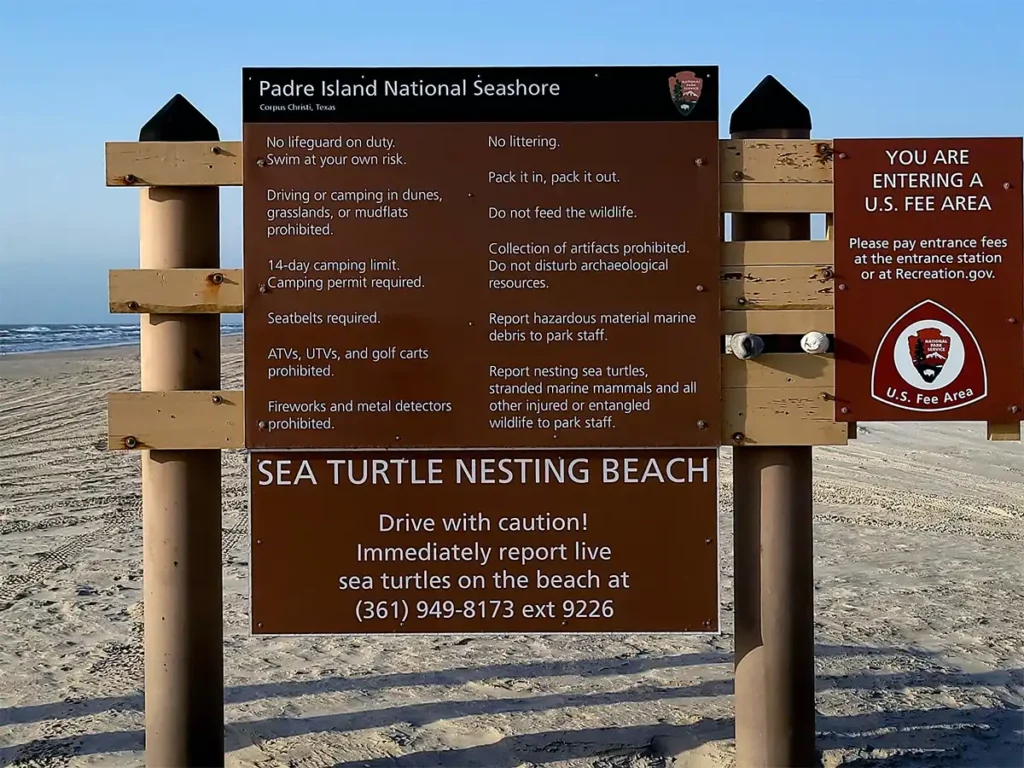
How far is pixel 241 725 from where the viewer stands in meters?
4.32

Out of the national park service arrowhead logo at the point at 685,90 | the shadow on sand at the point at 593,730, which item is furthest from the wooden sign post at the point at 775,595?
the shadow on sand at the point at 593,730

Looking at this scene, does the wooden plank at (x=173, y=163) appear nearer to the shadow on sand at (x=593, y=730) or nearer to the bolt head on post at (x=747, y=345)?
the bolt head on post at (x=747, y=345)

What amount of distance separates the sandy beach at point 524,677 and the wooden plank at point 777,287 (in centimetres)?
177

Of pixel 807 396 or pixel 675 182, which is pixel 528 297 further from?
pixel 807 396

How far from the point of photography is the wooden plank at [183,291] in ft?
11.3

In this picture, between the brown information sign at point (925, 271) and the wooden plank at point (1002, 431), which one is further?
the wooden plank at point (1002, 431)

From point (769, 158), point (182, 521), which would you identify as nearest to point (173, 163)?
point (182, 521)

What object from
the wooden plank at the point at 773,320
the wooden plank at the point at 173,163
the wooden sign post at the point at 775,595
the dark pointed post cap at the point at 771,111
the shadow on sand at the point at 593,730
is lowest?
the shadow on sand at the point at 593,730

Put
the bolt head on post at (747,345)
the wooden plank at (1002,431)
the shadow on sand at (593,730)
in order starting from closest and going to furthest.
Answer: the bolt head on post at (747,345), the wooden plank at (1002,431), the shadow on sand at (593,730)

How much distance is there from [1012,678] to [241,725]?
354 centimetres

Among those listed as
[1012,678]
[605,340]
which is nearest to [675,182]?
[605,340]

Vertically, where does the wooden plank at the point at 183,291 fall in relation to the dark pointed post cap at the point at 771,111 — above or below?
below

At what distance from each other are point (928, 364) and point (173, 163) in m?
2.61

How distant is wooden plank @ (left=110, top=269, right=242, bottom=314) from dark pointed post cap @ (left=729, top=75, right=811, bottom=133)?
1779 millimetres
